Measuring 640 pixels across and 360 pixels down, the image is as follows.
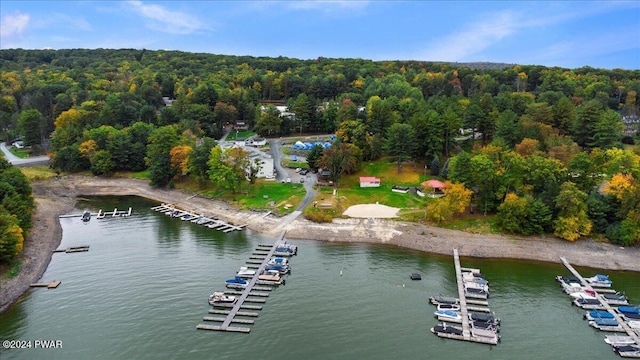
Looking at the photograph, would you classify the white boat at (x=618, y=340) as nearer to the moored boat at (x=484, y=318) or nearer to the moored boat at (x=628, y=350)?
the moored boat at (x=628, y=350)

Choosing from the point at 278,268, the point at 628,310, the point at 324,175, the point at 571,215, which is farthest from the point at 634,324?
the point at 324,175

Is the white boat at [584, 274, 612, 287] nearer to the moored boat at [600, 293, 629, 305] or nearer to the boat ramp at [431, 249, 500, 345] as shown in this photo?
the moored boat at [600, 293, 629, 305]

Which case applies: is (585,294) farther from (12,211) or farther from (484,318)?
(12,211)

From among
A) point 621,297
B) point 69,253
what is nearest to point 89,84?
point 69,253

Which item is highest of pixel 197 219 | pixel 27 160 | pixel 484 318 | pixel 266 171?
pixel 27 160

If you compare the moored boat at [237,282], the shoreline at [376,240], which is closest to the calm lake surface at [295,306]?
the moored boat at [237,282]
